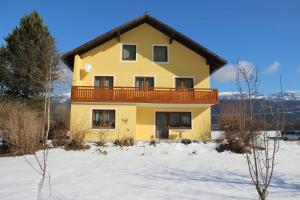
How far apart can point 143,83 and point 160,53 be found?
2619 mm

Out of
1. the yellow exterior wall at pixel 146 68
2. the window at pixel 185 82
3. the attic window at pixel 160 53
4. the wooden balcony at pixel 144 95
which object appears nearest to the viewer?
the wooden balcony at pixel 144 95

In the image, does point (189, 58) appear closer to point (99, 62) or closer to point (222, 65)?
point (222, 65)

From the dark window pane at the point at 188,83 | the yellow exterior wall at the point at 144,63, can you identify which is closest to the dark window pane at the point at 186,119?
the dark window pane at the point at 188,83

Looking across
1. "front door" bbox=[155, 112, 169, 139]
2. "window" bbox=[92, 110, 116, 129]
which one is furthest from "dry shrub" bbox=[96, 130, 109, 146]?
"front door" bbox=[155, 112, 169, 139]

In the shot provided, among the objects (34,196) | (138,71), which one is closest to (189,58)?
(138,71)

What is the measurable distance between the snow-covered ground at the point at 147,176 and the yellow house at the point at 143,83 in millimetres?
5502

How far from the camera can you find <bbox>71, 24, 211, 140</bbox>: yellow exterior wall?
24.4m

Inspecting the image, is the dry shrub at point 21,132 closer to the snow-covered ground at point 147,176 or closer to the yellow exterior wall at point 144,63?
the snow-covered ground at point 147,176

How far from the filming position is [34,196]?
848 cm

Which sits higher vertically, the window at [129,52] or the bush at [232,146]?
the window at [129,52]

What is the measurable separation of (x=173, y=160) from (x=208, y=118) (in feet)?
33.1

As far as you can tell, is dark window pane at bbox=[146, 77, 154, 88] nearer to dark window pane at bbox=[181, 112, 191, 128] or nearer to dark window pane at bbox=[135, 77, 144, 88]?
dark window pane at bbox=[135, 77, 144, 88]

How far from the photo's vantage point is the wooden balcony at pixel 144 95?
2280 centimetres

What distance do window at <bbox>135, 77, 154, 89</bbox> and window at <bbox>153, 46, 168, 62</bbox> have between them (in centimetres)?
158
